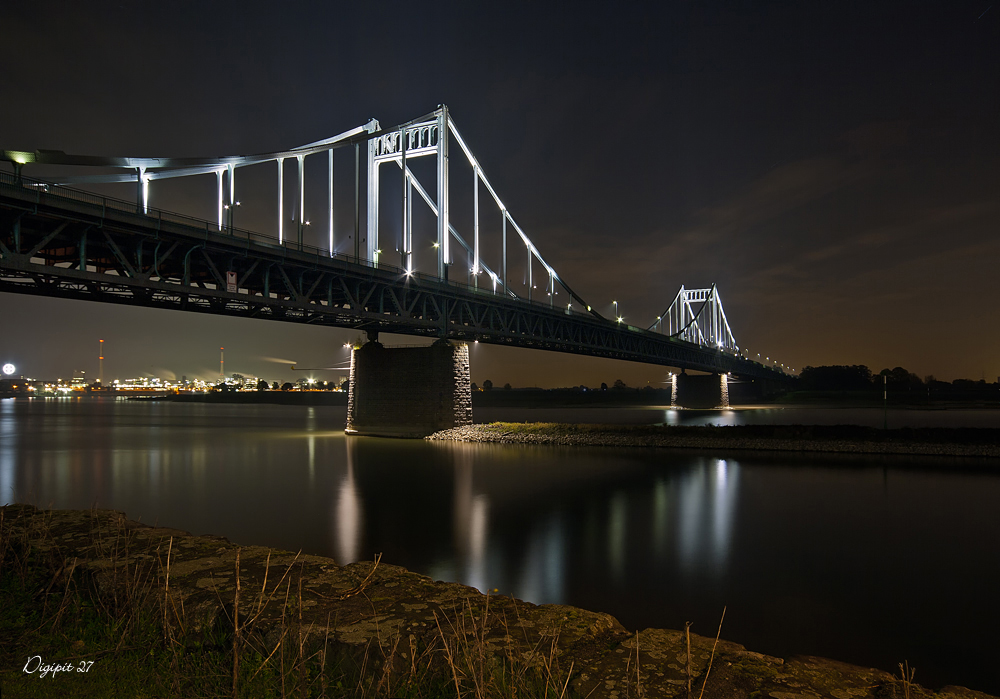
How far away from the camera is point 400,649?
13.8 ft

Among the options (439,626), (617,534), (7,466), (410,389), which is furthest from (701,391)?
(439,626)

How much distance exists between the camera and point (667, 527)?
1414 centimetres

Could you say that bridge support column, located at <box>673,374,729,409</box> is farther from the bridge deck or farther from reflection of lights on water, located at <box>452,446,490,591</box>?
reflection of lights on water, located at <box>452,446,490,591</box>

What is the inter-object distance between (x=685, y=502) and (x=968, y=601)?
8.40 m

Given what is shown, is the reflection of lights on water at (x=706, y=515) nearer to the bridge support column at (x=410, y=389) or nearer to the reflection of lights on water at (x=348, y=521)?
the reflection of lights on water at (x=348, y=521)

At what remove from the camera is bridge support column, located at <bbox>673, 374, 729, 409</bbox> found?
9912cm

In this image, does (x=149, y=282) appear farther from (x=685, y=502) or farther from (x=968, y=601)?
(x=968, y=601)

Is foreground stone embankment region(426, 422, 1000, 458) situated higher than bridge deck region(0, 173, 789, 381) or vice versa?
bridge deck region(0, 173, 789, 381)

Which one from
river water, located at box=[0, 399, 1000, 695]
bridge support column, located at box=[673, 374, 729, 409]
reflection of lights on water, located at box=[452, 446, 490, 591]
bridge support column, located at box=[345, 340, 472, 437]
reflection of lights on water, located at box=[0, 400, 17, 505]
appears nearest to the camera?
river water, located at box=[0, 399, 1000, 695]

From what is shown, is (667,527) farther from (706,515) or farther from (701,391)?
(701,391)

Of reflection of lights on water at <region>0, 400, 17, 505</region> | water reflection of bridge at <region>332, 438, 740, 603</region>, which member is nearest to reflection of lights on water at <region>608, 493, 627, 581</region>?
water reflection of bridge at <region>332, 438, 740, 603</region>

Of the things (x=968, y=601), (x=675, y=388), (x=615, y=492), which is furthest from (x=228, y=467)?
(x=675, y=388)

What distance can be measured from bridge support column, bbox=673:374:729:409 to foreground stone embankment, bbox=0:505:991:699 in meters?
98.7

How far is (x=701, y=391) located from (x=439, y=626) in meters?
103
